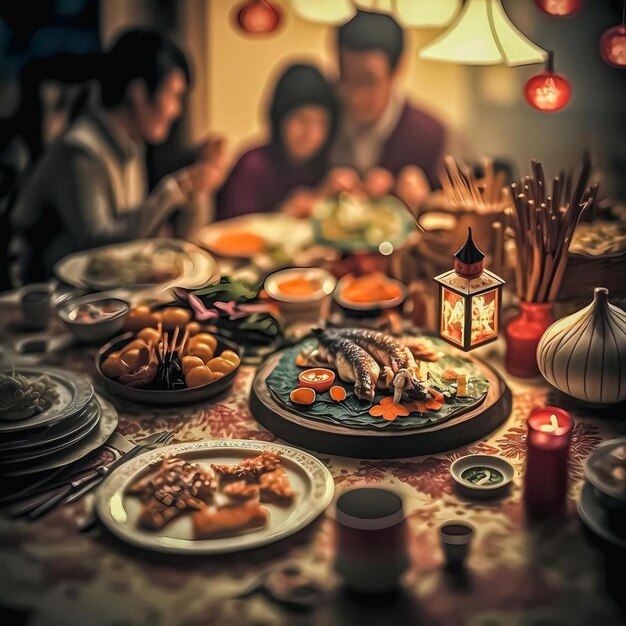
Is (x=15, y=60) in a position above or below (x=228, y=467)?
above

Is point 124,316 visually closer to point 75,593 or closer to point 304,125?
point 75,593

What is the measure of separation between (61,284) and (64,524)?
1.42 meters

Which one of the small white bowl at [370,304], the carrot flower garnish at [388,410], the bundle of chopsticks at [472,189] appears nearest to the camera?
the carrot flower garnish at [388,410]

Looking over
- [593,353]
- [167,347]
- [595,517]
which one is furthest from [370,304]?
[595,517]

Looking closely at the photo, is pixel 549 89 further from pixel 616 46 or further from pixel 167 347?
pixel 167 347

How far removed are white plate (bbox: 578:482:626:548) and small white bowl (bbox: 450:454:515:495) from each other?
17 cm

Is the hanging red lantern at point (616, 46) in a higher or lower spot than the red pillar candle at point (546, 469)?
higher

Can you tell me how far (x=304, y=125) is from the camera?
4.47m

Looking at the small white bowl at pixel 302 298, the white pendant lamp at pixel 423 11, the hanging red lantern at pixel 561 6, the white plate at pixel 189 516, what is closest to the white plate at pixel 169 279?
the small white bowl at pixel 302 298

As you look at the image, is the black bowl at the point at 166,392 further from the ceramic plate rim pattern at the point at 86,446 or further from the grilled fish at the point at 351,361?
the grilled fish at the point at 351,361

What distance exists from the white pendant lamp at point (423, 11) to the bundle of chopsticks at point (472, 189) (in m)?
0.42

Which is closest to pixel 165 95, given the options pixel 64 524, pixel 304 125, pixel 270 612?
pixel 304 125

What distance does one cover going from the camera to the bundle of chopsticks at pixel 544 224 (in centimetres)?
227

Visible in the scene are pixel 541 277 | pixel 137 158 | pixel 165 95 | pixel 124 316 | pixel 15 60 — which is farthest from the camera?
pixel 137 158
